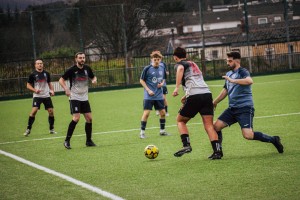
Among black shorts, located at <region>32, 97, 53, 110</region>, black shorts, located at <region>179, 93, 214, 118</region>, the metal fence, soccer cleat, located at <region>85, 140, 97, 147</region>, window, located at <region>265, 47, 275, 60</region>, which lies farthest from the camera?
window, located at <region>265, 47, 275, 60</region>

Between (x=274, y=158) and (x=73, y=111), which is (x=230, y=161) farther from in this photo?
(x=73, y=111)

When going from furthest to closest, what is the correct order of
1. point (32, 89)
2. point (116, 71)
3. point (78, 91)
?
point (116, 71)
point (32, 89)
point (78, 91)

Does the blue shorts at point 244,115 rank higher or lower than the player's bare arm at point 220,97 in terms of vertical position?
lower

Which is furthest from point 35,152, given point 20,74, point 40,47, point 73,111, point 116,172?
point 40,47

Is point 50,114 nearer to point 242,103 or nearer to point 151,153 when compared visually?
point 151,153

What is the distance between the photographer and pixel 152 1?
62.4 m

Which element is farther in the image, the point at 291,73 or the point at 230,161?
the point at 291,73

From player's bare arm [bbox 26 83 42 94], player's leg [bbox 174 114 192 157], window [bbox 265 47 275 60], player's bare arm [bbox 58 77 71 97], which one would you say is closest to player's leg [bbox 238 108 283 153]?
player's leg [bbox 174 114 192 157]

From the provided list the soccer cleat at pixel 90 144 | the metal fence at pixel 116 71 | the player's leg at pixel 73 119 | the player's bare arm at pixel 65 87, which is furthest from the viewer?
the metal fence at pixel 116 71

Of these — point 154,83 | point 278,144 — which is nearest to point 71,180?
point 278,144

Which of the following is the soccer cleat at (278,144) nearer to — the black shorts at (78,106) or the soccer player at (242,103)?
the soccer player at (242,103)

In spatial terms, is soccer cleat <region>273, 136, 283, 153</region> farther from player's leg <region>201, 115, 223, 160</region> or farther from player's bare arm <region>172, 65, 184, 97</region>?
player's bare arm <region>172, 65, 184, 97</region>

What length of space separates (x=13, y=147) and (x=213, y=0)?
104281 millimetres

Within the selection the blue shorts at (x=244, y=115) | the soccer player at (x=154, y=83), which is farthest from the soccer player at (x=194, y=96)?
the soccer player at (x=154, y=83)
